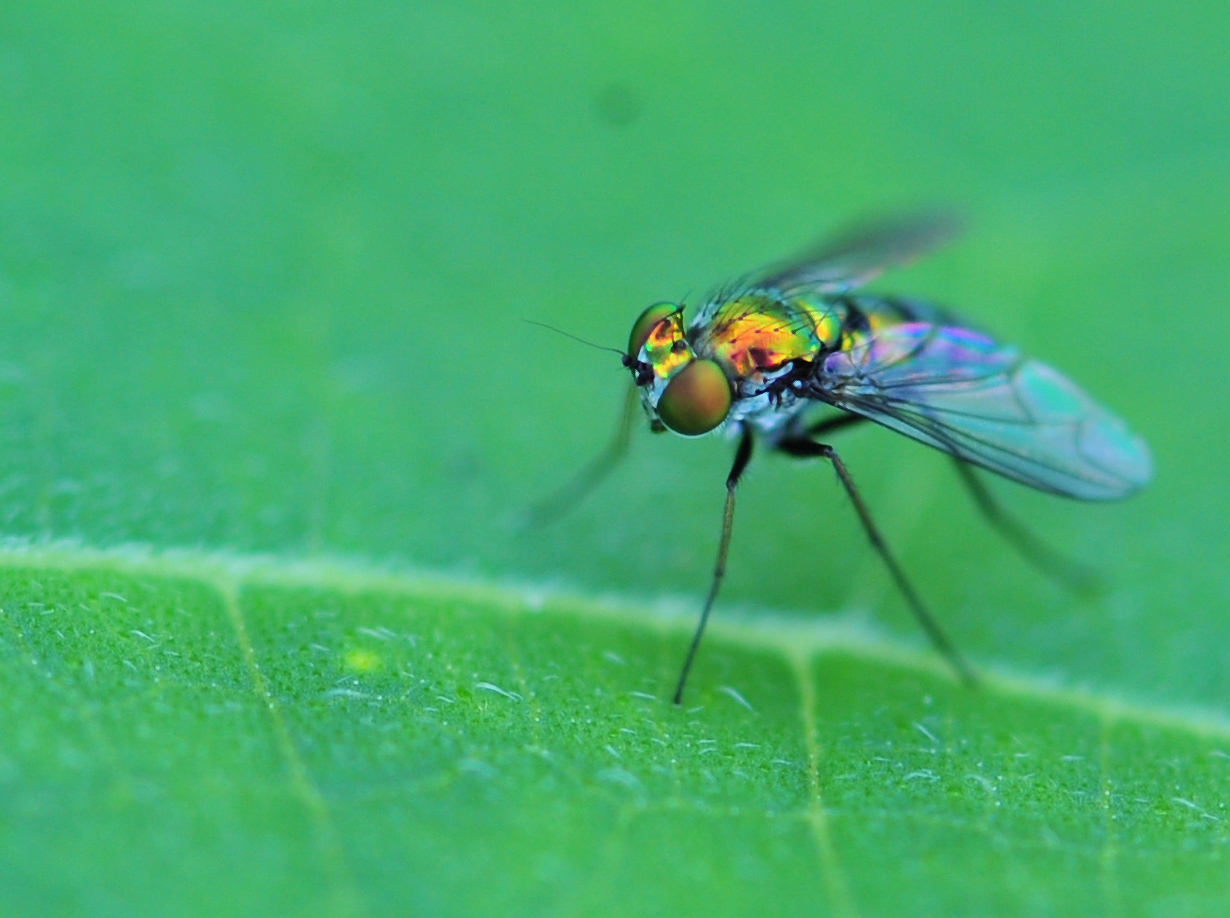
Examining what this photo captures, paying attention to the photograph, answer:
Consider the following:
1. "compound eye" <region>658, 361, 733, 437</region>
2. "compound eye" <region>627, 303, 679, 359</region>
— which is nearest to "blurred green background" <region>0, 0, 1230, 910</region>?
"compound eye" <region>658, 361, 733, 437</region>

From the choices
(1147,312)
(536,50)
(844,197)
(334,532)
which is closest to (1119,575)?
(1147,312)

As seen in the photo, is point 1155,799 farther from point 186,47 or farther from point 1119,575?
point 186,47

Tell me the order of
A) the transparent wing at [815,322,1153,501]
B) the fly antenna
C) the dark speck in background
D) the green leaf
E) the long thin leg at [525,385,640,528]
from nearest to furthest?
the green leaf
the transparent wing at [815,322,1153,501]
the long thin leg at [525,385,640,528]
the fly antenna
the dark speck in background

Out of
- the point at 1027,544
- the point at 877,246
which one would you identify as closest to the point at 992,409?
the point at 1027,544

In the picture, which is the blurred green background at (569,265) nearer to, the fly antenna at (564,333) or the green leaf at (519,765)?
the fly antenna at (564,333)

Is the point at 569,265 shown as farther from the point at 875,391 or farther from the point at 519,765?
the point at 519,765

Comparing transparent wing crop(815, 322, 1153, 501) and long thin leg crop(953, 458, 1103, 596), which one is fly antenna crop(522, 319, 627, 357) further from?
long thin leg crop(953, 458, 1103, 596)
